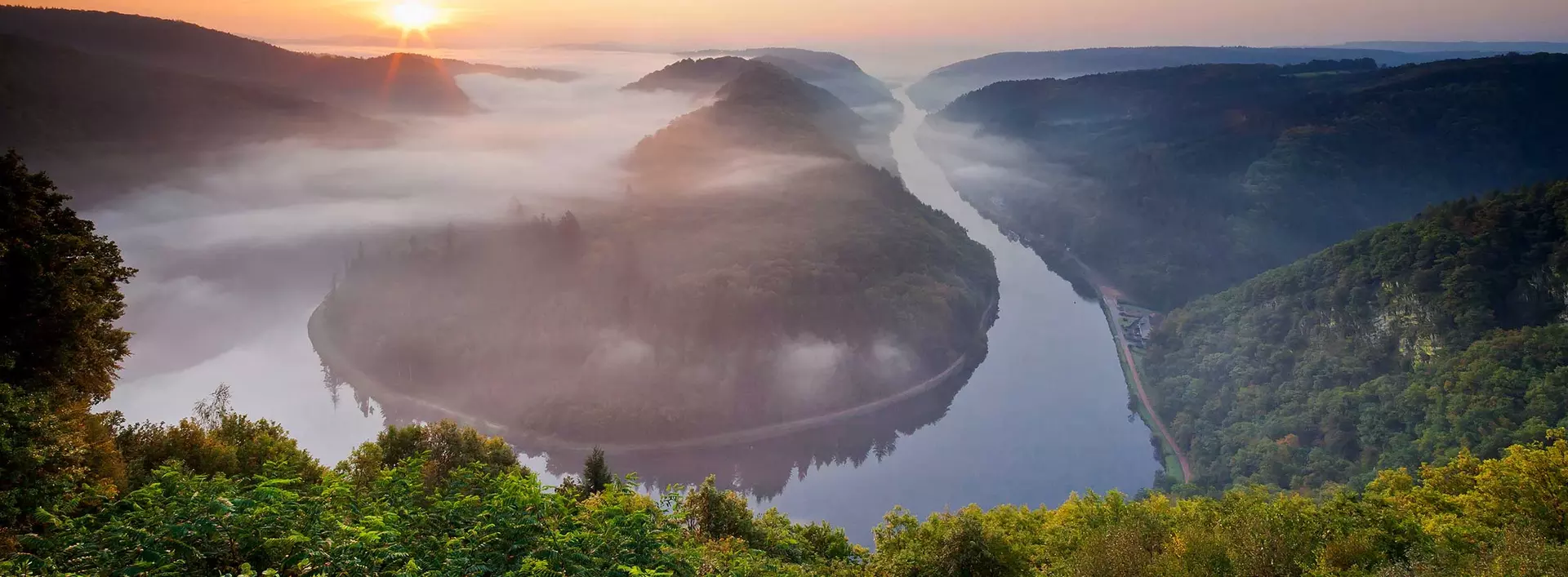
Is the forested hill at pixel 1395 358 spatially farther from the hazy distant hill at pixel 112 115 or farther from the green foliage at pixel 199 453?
the hazy distant hill at pixel 112 115

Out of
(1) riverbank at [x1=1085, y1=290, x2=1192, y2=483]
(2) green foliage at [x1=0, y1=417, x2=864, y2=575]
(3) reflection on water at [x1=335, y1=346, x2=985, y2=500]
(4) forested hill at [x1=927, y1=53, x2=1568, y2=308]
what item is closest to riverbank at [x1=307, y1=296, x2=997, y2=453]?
(3) reflection on water at [x1=335, y1=346, x2=985, y2=500]

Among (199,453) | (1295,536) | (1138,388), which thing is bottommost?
(1138,388)

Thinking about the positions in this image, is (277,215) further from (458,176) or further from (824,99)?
(824,99)

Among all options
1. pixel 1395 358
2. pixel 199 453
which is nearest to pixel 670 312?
pixel 199 453

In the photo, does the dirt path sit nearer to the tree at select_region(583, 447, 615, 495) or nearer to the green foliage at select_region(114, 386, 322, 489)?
the tree at select_region(583, 447, 615, 495)

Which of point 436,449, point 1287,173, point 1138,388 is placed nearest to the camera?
point 436,449

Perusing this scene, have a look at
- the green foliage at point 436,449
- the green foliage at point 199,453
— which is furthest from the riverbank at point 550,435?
the green foliage at point 199,453

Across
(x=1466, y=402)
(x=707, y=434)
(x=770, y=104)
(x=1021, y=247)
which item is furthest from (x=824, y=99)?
(x=1466, y=402)

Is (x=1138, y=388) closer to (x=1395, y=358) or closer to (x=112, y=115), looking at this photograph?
(x=1395, y=358)
